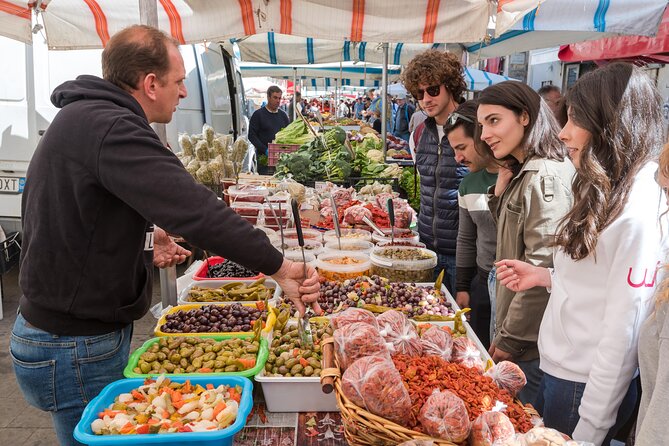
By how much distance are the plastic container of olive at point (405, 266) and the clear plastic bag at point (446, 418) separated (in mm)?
1903

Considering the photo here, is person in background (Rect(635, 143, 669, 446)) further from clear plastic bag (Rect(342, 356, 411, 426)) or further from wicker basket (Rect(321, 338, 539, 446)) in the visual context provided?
clear plastic bag (Rect(342, 356, 411, 426))

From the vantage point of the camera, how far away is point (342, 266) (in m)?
3.34

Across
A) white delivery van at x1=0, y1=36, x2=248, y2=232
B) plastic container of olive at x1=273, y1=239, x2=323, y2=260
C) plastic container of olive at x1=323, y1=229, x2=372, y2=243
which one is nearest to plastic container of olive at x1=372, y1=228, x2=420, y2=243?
plastic container of olive at x1=323, y1=229, x2=372, y2=243

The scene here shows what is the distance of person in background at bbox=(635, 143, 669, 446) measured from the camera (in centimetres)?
131

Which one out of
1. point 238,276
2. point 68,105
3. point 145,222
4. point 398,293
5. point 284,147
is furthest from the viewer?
point 284,147

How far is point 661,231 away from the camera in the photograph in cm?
164

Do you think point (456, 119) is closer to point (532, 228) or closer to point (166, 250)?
point (532, 228)

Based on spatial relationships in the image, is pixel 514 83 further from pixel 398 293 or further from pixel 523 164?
pixel 398 293

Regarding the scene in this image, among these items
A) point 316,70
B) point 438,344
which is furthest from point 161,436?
point 316,70

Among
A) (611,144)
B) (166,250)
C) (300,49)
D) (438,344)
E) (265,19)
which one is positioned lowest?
(438,344)

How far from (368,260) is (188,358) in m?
1.62

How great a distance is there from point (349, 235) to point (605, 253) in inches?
104

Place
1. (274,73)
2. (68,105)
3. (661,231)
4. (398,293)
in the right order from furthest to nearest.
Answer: (274,73), (398,293), (68,105), (661,231)

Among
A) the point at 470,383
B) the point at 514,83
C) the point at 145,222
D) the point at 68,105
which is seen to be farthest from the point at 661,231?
the point at 68,105
